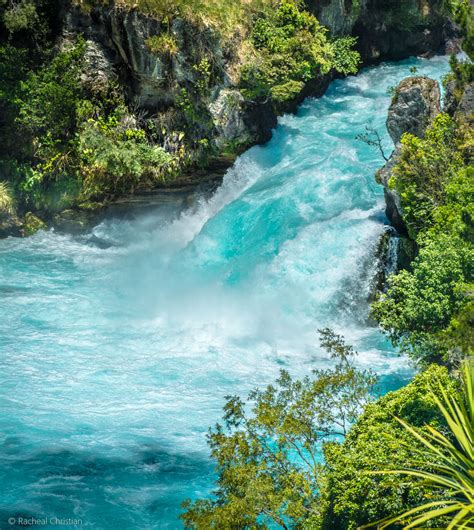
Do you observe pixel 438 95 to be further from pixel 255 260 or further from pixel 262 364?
pixel 262 364

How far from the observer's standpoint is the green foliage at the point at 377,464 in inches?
426

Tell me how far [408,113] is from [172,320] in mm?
9817

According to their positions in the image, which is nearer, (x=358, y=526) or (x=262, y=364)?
(x=358, y=526)

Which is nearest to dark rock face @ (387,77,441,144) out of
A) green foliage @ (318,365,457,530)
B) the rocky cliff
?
the rocky cliff

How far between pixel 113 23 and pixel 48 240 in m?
8.36

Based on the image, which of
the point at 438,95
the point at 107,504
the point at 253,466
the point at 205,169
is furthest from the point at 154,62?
the point at 253,466

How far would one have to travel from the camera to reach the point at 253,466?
1197cm

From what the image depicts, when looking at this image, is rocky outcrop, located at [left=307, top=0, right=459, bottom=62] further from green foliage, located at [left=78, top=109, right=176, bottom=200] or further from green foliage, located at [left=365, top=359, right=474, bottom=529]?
green foliage, located at [left=365, top=359, right=474, bottom=529]

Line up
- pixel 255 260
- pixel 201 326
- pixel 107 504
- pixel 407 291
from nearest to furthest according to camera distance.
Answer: pixel 107 504
pixel 407 291
pixel 201 326
pixel 255 260

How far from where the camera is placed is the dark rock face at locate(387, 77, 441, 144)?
2300 centimetres

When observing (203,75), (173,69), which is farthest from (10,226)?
(203,75)

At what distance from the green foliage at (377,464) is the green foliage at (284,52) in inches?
720

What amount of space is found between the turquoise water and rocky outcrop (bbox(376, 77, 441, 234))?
1.22 m

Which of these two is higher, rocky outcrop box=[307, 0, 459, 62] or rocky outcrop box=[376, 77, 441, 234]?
rocky outcrop box=[307, 0, 459, 62]
